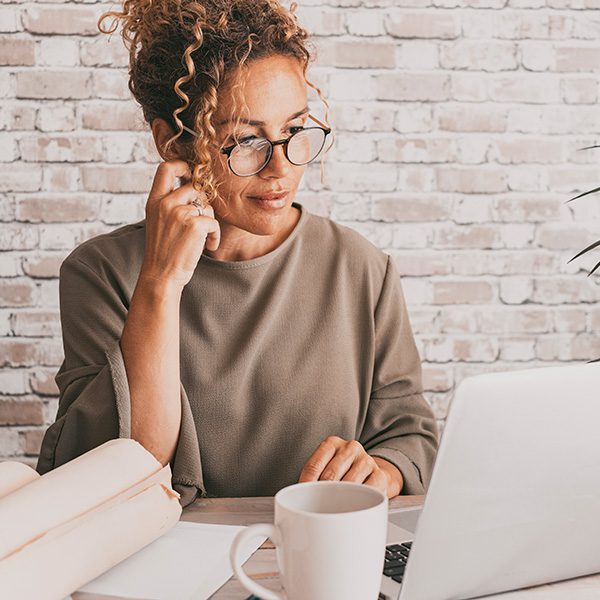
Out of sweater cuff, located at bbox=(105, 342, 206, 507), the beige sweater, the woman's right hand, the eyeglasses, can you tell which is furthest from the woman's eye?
sweater cuff, located at bbox=(105, 342, 206, 507)

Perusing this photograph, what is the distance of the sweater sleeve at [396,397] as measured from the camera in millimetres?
1345

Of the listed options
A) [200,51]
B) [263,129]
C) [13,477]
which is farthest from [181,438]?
[200,51]

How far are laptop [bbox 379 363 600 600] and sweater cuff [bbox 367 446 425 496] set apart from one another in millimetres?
459

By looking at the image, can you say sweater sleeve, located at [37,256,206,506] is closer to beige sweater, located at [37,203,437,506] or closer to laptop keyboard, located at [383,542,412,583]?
beige sweater, located at [37,203,437,506]

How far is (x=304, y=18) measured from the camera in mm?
2049

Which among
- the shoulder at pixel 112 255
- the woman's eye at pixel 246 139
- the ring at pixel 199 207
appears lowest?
the shoulder at pixel 112 255

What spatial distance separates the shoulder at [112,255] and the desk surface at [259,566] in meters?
0.50

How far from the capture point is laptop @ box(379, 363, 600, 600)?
65 cm

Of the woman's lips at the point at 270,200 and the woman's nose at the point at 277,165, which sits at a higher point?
the woman's nose at the point at 277,165

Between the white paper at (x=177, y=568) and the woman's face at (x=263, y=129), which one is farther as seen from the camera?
the woman's face at (x=263, y=129)

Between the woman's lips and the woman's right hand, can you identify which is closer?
the woman's right hand

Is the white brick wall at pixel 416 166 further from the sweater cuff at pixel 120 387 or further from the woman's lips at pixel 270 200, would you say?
the sweater cuff at pixel 120 387

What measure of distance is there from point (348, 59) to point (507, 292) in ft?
2.42

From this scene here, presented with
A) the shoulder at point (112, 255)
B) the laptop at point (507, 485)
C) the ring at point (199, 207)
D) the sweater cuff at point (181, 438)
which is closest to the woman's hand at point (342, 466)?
the sweater cuff at point (181, 438)
